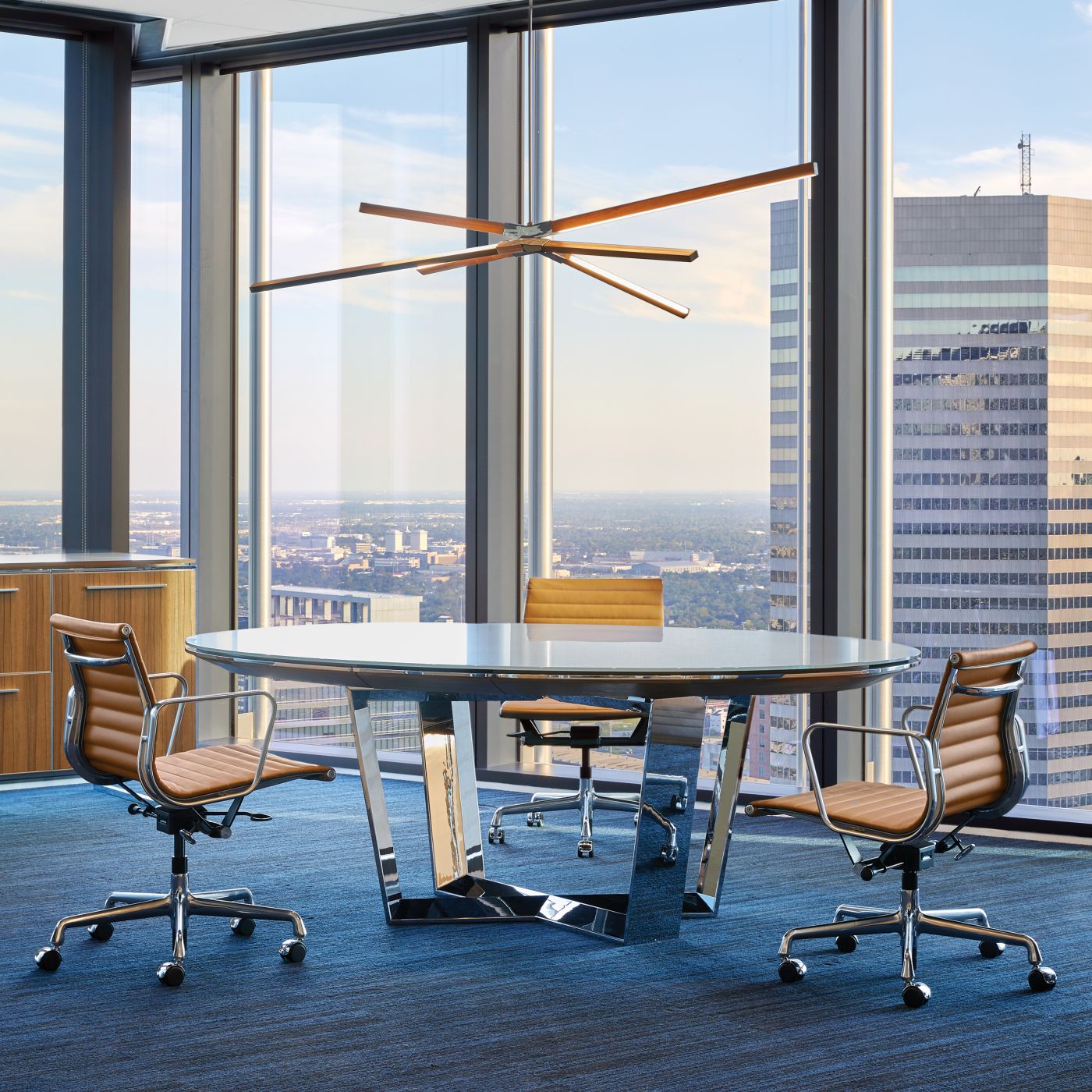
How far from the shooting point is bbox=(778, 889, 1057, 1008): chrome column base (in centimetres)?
340

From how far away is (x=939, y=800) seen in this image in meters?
3.17

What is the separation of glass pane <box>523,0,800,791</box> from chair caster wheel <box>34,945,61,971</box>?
9.97ft

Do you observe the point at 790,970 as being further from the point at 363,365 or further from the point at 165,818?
the point at 363,365

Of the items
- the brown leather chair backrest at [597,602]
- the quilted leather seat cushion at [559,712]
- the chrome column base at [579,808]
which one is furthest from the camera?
the brown leather chair backrest at [597,602]

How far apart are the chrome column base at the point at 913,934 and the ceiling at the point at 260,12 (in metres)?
4.44

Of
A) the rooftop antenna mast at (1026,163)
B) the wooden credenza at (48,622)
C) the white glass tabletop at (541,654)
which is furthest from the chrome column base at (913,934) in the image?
the rooftop antenna mast at (1026,163)

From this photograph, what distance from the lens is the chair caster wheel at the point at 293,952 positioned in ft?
11.7

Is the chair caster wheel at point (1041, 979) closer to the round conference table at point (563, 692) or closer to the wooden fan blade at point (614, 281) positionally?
the round conference table at point (563, 692)

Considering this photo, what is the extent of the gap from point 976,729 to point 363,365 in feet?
13.2

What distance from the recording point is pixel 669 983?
3.47m

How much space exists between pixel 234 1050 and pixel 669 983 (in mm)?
1154

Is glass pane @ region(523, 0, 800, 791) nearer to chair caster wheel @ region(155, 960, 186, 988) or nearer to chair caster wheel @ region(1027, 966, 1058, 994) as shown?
chair caster wheel @ region(1027, 966, 1058, 994)

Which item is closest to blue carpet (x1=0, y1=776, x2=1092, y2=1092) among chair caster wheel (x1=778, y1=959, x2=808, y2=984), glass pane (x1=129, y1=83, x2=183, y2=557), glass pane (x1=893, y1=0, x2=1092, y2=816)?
chair caster wheel (x1=778, y1=959, x2=808, y2=984)

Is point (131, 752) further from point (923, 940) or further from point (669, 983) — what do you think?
point (923, 940)
